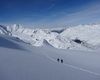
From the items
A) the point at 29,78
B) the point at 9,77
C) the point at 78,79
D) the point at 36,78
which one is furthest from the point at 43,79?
the point at 78,79

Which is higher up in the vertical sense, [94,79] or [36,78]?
[36,78]

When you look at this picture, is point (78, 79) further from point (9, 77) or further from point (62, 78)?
point (9, 77)

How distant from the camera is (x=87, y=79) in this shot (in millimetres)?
7449

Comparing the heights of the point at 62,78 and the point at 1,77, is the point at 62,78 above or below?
below

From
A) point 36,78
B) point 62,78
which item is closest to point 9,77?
point 36,78

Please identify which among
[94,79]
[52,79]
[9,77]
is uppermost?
[9,77]

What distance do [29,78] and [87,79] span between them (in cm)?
404

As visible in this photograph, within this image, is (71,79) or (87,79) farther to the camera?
(87,79)

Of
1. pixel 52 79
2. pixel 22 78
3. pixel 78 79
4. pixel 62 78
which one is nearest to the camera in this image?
pixel 22 78

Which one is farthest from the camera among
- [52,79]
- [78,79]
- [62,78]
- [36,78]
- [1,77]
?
[78,79]

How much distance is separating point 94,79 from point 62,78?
8.97 ft

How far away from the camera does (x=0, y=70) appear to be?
522cm

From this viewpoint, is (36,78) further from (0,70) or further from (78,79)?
(78,79)

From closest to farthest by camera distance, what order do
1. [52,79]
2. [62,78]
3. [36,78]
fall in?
[36,78]
[52,79]
[62,78]
